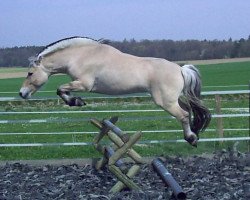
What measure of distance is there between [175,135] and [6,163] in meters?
4.66

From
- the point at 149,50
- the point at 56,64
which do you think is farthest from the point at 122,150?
the point at 149,50

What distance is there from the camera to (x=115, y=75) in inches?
269

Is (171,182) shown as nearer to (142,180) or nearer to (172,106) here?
(142,180)

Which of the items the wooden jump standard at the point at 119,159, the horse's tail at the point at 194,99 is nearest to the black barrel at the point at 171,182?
the wooden jump standard at the point at 119,159

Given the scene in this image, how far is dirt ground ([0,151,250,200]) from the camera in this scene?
5.91 m

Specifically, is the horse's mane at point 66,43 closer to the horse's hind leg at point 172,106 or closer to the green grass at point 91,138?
the horse's hind leg at point 172,106

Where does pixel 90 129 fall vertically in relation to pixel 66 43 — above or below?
below

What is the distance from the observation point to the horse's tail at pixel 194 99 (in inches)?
276

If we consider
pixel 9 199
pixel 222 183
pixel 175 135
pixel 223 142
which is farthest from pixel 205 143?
pixel 9 199

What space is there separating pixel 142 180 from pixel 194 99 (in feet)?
3.64

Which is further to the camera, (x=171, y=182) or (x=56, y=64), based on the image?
(x=56, y=64)

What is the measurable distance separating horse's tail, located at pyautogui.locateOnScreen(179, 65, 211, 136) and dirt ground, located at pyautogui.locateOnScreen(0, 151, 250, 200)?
0.47 m

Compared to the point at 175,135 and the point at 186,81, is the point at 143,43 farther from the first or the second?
the point at 186,81

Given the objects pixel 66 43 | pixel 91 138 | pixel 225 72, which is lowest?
pixel 225 72
